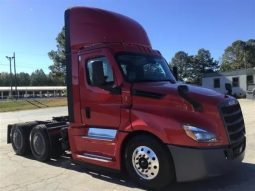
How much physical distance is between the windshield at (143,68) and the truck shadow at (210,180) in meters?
1.79

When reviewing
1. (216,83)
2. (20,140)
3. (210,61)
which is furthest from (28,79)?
(20,140)

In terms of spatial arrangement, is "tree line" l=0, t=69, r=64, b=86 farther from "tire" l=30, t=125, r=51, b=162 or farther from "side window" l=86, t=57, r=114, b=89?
"side window" l=86, t=57, r=114, b=89

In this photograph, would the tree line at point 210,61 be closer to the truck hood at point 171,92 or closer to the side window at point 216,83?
the side window at point 216,83

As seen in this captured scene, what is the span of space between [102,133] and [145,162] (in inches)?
45.5

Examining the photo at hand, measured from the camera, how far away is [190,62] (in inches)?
3711

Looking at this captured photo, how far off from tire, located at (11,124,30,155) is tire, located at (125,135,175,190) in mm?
3946

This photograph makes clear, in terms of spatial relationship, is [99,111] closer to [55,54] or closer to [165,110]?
[165,110]

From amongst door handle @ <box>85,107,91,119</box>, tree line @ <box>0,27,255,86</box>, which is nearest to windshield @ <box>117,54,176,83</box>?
door handle @ <box>85,107,91,119</box>

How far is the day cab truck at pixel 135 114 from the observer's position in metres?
6.18

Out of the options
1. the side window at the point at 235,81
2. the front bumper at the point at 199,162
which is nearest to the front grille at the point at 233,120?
the front bumper at the point at 199,162

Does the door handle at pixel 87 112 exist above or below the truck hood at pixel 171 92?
below

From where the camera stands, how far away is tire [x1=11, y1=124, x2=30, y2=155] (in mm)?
9953

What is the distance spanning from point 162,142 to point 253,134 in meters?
6.99

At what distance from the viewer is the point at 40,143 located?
9.30m
